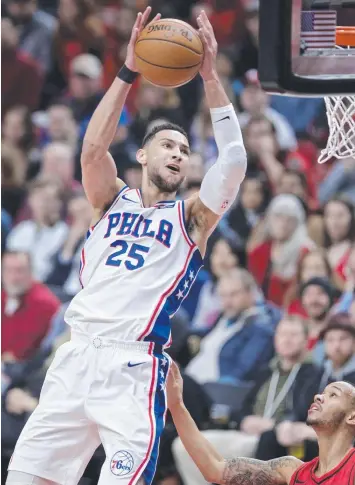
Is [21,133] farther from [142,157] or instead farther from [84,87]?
[142,157]

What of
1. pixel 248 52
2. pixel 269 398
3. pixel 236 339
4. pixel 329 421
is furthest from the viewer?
pixel 248 52

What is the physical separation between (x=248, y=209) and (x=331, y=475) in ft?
13.0

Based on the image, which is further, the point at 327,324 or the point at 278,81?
the point at 327,324

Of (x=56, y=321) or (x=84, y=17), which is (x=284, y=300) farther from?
(x=84, y=17)

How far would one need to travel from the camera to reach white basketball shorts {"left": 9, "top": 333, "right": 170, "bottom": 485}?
4.89 meters

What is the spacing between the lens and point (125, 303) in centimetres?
506

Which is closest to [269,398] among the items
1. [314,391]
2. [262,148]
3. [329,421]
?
[314,391]

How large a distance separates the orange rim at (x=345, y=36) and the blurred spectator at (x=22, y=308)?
4.37 metres

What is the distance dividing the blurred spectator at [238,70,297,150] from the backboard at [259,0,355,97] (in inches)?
165

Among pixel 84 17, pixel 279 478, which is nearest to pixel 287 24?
pixel 279 478

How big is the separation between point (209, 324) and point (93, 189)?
3.34 meters

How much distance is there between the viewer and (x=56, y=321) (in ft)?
29.6

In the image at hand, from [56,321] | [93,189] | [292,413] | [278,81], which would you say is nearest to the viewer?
[278,81]

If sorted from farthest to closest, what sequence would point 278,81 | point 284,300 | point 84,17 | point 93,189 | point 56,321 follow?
point 84,17 → point 56,321 → point 284,300 → point 93,189 → point 278,81
